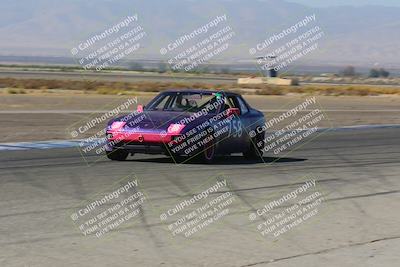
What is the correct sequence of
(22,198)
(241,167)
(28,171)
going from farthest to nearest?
(241,167) < (28,171) < (22,198)

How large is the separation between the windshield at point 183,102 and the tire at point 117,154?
0.97 m

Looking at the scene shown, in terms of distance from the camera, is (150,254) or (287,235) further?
(287,235)

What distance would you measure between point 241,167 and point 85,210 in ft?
17.2

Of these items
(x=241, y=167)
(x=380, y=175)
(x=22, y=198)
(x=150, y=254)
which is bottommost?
(x=380, y=175)

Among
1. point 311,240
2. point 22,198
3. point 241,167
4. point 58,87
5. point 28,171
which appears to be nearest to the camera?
point 311,240

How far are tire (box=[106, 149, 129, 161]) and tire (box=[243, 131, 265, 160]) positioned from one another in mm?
2468

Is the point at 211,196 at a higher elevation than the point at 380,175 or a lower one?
higher

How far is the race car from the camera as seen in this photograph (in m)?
13.2


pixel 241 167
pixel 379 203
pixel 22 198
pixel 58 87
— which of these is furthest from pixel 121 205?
pixel 58 87

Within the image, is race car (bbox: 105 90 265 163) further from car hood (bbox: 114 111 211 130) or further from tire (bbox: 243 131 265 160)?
tire (bbox: 243 131 265 160)

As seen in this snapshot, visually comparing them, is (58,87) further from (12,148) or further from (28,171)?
(28,171)

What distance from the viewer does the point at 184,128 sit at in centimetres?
1316

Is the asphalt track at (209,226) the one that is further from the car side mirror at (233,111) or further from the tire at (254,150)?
the car side mirror at (233,111)

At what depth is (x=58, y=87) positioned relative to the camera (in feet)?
172
